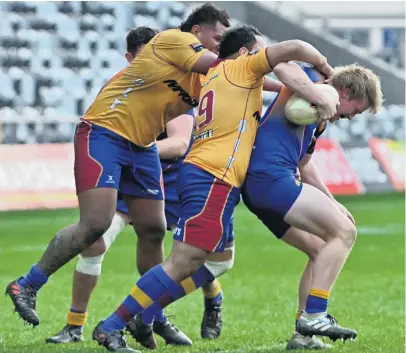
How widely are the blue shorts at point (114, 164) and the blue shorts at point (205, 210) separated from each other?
0.69 m

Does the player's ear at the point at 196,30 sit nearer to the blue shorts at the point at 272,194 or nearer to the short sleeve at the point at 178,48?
the short sleeve at the point at 178,48

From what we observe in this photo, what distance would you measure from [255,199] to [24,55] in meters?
19.0

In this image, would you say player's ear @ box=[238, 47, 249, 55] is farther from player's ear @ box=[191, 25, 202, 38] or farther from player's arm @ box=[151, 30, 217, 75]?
player's ear @ box=[191, 25, 202, 38]

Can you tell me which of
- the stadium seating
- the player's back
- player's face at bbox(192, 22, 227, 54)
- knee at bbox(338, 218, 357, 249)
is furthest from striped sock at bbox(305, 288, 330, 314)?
the stadium seating

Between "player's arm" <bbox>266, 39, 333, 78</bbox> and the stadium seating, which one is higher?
"player's arm" <bbox>266, 39, 333, 78</bbox>

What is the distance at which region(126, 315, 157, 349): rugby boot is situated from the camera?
23.0 feet

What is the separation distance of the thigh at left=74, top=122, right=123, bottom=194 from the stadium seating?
567 inches

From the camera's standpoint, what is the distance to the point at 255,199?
256 inches

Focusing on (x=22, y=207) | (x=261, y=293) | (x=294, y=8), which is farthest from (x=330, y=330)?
(x=294, y=8)

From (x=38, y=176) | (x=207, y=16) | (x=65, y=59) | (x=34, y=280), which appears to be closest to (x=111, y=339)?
(x=34, y=280)

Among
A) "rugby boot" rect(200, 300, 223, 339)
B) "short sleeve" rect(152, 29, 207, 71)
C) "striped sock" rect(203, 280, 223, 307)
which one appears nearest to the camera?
"short sleeve" rect(152, 29, 207, 71)

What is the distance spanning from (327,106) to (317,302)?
45.4 inches

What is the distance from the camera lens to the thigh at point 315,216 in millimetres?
6363

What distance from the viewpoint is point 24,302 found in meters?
6.93
